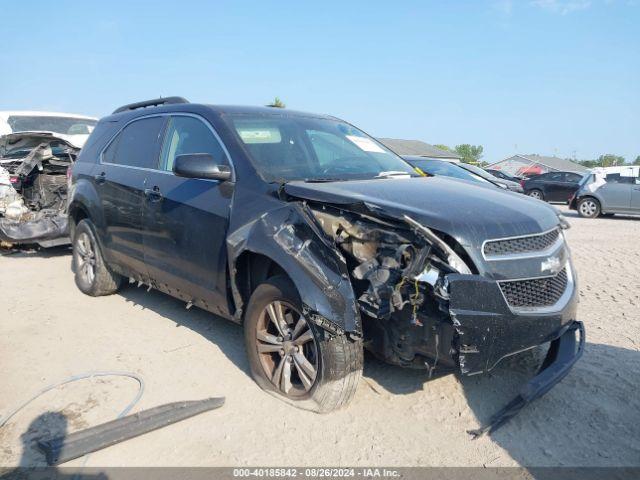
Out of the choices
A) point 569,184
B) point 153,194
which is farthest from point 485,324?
point 569,184

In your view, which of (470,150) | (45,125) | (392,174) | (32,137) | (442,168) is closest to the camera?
(392,174)

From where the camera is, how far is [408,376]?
389cm

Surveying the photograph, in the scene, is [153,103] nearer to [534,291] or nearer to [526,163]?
[534,291]

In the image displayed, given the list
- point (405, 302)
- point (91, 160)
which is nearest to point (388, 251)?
point (405, 302)

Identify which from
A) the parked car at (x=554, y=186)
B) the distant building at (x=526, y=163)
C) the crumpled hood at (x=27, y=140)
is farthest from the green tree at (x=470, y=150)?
the crumpled hood at (x=27, y=140)

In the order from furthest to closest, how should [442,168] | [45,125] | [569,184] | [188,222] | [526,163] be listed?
[526,163]
[569,184]
[45,125]
[442,168]
[188,222]

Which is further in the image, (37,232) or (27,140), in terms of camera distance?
(27,140)

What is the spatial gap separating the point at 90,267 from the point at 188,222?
8.31 feet

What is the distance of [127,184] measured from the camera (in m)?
4.98

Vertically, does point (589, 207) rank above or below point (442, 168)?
below

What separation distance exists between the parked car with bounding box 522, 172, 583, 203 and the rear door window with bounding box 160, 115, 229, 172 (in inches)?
803

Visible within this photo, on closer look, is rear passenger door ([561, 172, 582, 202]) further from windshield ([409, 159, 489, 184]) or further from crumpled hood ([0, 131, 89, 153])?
crumpled hood ([0, 131, 89, 153])

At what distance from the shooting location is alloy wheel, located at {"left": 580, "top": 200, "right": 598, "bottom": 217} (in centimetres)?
1656

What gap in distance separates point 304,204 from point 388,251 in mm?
673
